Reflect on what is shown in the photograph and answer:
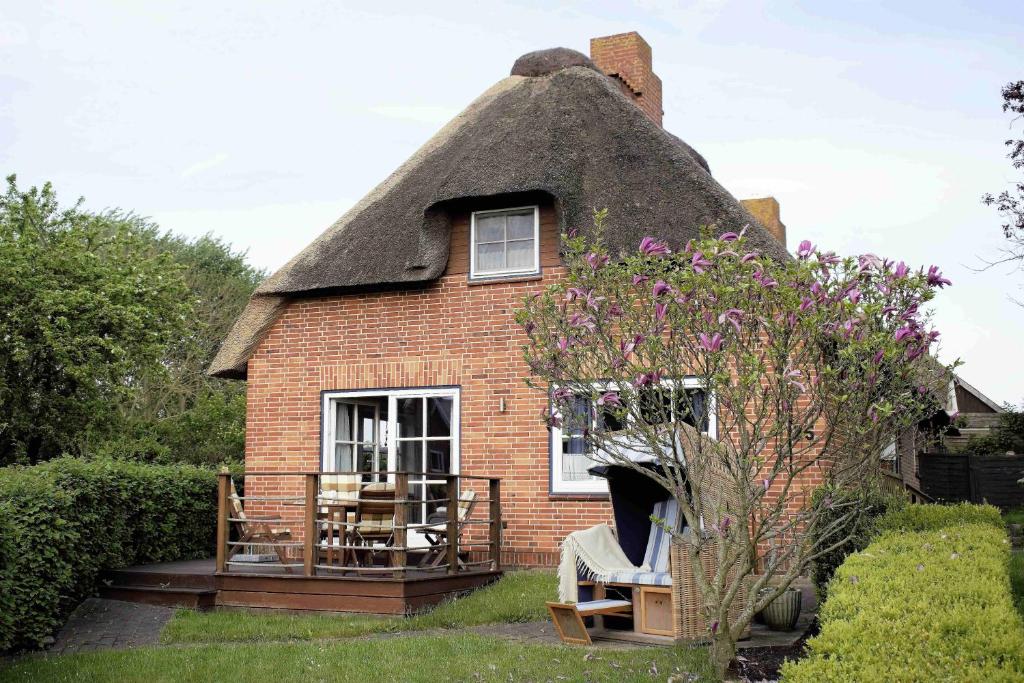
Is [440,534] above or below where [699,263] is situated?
below

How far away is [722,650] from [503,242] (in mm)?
6861

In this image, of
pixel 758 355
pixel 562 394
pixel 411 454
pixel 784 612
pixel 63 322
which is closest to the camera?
pixel 758 355

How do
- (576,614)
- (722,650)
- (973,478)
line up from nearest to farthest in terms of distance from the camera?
(722,650)
(576,614)
(973,478)

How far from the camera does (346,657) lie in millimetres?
8359

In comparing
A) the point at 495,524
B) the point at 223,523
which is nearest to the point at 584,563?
the point at 495,524

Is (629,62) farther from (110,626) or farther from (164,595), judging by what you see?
(110,626)

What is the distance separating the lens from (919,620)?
5230 millimetres

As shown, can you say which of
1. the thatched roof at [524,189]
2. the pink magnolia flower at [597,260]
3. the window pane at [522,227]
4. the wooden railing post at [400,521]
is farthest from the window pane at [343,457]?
the pink magnolia flower at [597,260]

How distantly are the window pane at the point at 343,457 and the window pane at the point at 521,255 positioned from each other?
120 inches

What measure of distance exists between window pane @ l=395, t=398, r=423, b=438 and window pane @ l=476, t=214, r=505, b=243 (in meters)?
2.11

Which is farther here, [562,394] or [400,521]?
[400,521]

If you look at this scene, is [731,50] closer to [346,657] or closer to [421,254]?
[421,254]

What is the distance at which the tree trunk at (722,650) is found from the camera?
6883mm

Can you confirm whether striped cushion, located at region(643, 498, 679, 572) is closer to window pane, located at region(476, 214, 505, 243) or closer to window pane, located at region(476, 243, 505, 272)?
window pane, located at region(476, 243, 505, 272)
